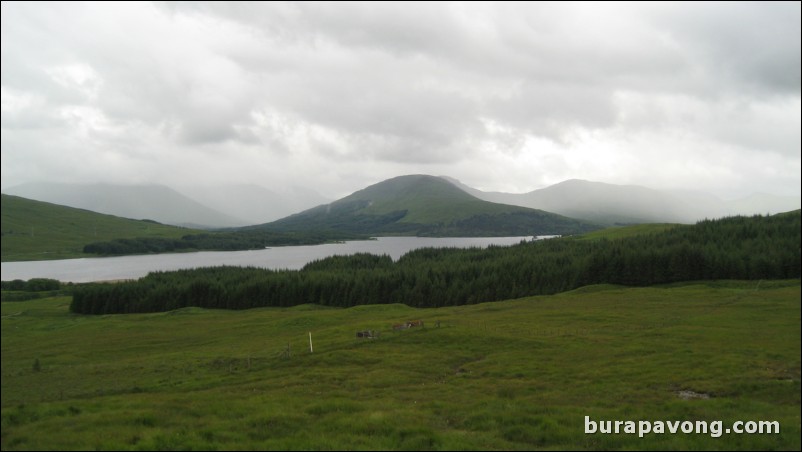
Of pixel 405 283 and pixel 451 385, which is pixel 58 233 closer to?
pixel 405 283

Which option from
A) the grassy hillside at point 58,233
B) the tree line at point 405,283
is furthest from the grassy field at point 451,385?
the tree line at point 405,283

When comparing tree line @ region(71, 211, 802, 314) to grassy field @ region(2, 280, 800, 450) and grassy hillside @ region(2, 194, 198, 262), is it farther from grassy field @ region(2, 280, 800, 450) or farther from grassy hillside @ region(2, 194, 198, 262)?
grassy field @ region(2, 280, 800, 450)

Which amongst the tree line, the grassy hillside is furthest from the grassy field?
the tree line

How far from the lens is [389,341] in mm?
47469

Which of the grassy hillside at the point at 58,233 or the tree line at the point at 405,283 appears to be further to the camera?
the tree line at the point at 405,283

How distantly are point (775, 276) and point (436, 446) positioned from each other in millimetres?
16388

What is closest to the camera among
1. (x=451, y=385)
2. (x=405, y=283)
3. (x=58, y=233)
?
(x=451, y=385)

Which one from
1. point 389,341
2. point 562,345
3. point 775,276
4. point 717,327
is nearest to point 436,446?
point 775,276

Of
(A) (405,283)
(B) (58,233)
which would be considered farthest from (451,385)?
(B) (58,233)

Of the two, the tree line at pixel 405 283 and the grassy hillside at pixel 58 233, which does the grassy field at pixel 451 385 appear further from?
the tree line at pixel 405 283

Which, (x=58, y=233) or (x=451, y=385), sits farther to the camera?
(x=58, y=233)

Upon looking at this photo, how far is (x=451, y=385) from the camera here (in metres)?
28.9

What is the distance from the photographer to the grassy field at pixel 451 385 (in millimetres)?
16828

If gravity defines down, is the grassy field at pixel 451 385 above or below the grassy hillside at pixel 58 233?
below
